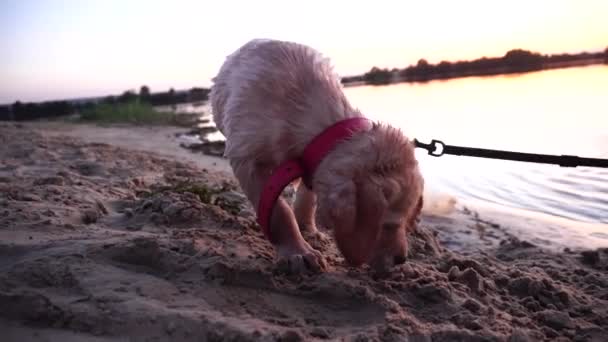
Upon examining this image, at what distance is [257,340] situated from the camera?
6.77 ft

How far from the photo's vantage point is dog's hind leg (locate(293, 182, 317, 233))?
407 cm

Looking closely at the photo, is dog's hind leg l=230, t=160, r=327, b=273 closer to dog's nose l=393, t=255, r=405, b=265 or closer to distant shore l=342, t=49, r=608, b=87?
dog's nose l=393, t=255, r=405, b=265

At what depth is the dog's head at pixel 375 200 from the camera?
254 centimetres

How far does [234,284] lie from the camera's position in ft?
8.89

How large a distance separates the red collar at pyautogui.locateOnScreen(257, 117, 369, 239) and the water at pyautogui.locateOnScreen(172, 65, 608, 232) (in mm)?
480

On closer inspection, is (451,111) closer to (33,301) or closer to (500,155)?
(500,155)

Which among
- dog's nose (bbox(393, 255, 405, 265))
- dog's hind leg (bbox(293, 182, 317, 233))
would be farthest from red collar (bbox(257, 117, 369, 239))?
dog's hind leg (bbox(293, 182, 317, 233))

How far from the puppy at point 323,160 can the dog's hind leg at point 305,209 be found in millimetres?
840

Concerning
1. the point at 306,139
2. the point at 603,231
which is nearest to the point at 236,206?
the point at 306,139

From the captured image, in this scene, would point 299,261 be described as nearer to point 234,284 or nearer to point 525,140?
point 234,284

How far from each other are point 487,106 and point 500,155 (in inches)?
355

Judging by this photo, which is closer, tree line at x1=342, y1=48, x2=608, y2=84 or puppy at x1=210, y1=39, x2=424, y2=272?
puppy at x1=210, y1=39, x2=424, y2=272

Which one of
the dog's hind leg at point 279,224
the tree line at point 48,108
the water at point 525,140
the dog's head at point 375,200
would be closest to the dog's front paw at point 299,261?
the dog's hind leg at point 279,224

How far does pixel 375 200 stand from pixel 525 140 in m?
5.67
